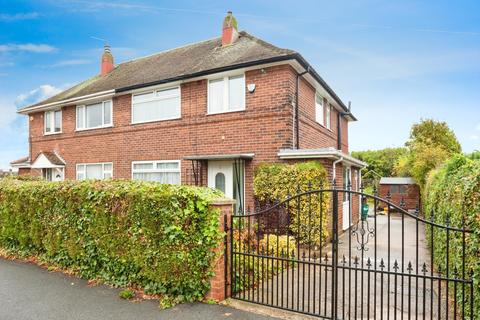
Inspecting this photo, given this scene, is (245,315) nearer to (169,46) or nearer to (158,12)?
(158,12)

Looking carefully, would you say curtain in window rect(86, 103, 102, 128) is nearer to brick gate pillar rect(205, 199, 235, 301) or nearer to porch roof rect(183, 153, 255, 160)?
porch roof rect(183, 153, 255, 160)

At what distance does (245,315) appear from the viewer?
4312 mm

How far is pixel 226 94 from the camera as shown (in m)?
10.7

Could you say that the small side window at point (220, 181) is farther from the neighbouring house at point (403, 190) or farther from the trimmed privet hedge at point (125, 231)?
the neighbouring house at point (403, 190)

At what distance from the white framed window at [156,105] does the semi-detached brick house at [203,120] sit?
40 millimetres

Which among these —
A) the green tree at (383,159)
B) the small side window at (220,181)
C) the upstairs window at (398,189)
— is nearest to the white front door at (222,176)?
the small side window at (220,181)

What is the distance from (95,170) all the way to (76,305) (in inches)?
413

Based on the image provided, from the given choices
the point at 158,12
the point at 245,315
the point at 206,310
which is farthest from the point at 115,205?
the point at 158,12

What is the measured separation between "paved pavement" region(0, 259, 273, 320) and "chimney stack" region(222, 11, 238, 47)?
10.00 meters

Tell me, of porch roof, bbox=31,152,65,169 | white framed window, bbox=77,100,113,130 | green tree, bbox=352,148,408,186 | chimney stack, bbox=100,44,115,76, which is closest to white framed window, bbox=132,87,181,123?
white framed window, bbox=77,100,113,130

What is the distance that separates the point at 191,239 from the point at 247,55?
7497mm

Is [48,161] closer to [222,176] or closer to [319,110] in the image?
[222,176]

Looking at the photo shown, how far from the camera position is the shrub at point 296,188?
8.22 meters

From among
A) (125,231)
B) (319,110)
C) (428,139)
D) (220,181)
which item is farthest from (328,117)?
(428,139)
